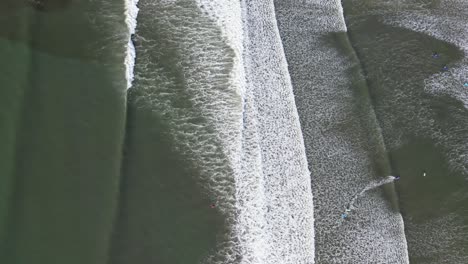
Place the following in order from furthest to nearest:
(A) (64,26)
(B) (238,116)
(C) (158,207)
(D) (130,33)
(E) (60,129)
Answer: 1. (D) (130,33)
2. (A) (64,26)
3. (B) (238,116)
4. (E) (60,129)
5. (C) (158,207)

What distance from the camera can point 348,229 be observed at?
28.5 feet

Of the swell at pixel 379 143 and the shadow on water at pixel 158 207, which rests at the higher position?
→ the swell at pixel 379 143

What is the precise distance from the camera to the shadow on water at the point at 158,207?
769cm

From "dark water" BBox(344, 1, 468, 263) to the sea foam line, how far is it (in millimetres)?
4619

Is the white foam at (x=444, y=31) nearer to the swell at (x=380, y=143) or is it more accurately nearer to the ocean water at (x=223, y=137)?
the ocean water at (x=223, y=137)

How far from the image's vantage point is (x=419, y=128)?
32.3ft

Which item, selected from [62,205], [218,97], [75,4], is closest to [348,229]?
[218,97]

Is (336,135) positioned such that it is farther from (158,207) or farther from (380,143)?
(158,207)

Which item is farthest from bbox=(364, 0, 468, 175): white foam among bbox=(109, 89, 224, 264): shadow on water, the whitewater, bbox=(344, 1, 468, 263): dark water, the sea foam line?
the sea foam line

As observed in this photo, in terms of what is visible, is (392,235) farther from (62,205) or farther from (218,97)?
(62,205)

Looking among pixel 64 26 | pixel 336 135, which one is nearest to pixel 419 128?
pixel 336 135

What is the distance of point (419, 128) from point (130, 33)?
5.72 meters

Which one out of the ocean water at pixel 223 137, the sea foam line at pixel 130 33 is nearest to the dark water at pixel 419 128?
the ocean water at pixel 223 137

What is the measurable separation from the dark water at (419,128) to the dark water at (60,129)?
4957 millimetres
